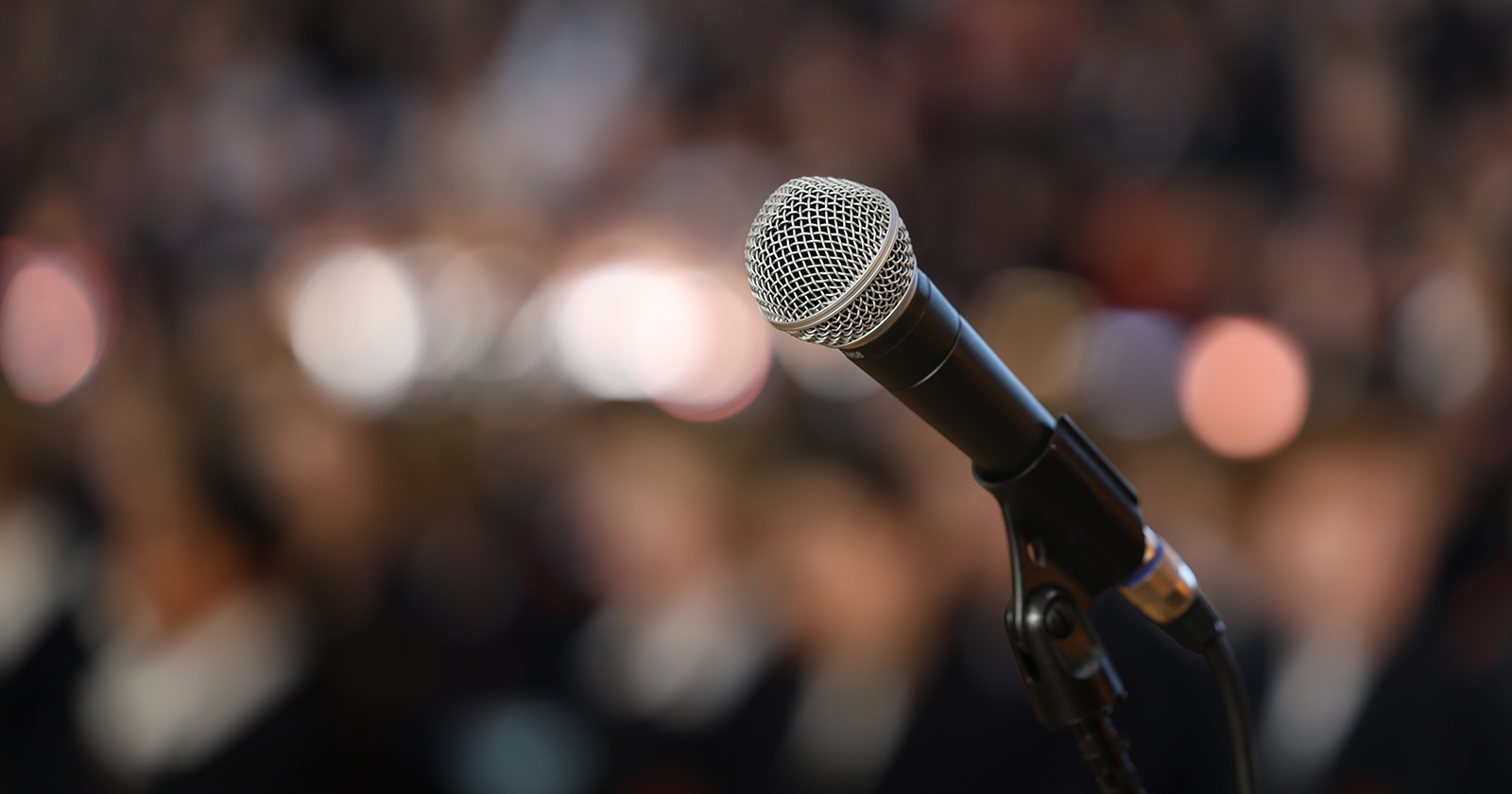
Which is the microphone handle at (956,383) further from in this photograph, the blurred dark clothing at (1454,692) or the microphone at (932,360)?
the blurred dark clothing at (1454,692)

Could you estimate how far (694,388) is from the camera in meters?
2.68

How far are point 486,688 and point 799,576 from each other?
783 millimetres

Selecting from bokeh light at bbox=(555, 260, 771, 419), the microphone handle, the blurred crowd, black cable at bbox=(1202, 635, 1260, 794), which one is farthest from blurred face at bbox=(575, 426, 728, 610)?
the microphone handle

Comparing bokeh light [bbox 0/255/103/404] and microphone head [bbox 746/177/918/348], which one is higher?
microphone head [bbox 746/177/918/348]

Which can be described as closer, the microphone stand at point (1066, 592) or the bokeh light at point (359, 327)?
the microphone stand at point (1066, 592)

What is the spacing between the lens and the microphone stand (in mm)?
549

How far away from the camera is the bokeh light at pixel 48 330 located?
2.32 m

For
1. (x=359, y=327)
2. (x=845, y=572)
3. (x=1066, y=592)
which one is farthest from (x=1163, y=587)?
(x=359, y=327)

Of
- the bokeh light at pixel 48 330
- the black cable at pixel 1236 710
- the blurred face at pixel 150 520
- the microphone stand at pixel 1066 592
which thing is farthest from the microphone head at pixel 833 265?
the bokeh light at pixel 48 330

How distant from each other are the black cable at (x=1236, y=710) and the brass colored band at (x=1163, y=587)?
0.18 feet

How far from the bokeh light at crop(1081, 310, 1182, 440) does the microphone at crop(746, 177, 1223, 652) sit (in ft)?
6.41

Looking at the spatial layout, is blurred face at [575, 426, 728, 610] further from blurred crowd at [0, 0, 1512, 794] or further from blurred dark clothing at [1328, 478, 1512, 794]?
blurred dark clothing at [1328, 478, 1512, 794]

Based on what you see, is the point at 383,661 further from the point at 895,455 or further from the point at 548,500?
the point at 895,455

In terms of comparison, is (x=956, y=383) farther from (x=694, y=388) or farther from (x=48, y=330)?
(x=48, y=330)
